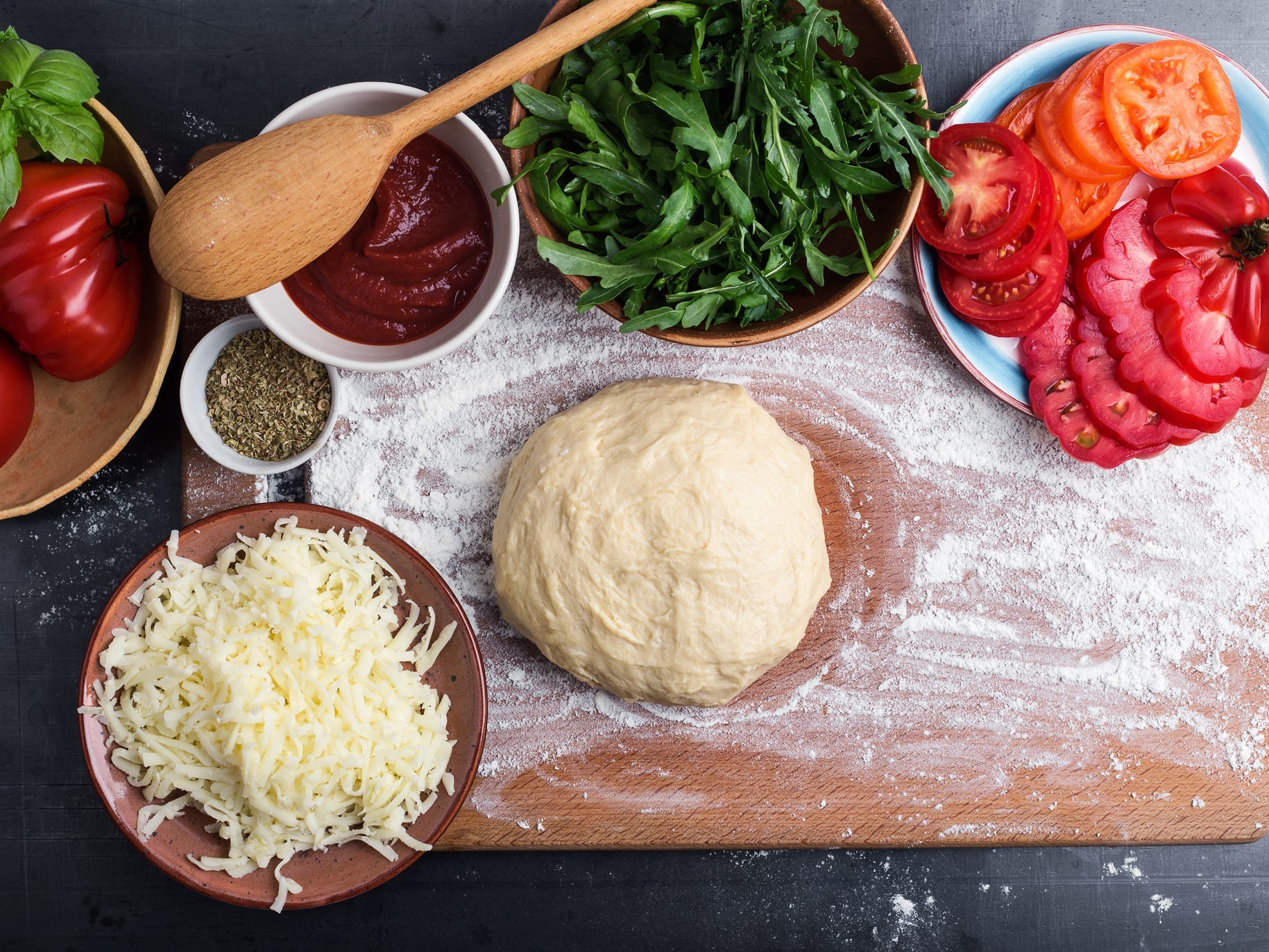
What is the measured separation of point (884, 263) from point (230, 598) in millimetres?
1483

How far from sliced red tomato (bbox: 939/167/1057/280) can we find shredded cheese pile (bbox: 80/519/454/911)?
4.81ft

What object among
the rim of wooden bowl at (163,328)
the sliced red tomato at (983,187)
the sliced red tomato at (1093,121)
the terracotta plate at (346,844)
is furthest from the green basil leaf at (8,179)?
the sliced red tomato at (1093,121)

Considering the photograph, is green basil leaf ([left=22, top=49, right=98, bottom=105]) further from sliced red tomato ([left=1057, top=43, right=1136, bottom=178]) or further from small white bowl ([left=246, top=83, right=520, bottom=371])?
sliced red tomato ([left=1057, top=43, right=1136, bottom=178])

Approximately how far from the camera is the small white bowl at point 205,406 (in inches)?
73.2

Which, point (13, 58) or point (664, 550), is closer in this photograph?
point (13, 58)

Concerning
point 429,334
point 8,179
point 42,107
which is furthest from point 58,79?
point 429,334

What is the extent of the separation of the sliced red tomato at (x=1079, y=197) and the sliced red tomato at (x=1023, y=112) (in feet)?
0.14

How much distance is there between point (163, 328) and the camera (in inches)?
70.1

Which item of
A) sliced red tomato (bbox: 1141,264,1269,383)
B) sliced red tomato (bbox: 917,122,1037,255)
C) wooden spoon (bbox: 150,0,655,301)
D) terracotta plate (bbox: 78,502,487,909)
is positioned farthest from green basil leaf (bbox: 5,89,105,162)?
sliced red tomato (bbox: 1141,264,1269,383)

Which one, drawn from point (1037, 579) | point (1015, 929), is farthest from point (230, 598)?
point (1015, 929)

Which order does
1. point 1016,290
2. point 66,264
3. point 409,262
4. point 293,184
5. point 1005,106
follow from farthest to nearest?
point 1005,106 → point 1016,290 → point 409,262 → point 66,264 → point 293,184

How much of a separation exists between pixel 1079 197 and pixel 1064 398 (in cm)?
45

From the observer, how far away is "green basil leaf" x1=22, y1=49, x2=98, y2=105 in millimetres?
1578

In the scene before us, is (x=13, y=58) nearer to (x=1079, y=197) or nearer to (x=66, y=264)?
(x=66, y=264)
